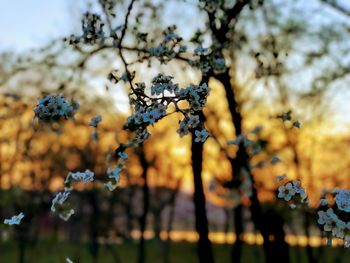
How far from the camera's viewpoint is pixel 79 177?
614 centimetres

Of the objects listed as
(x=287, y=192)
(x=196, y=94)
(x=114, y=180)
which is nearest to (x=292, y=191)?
(x=287, y=192)

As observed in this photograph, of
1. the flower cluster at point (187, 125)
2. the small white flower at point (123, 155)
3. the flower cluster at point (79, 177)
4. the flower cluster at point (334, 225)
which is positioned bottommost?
the flower cluster at point (334, 225)

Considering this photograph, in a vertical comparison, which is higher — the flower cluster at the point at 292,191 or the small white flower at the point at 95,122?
the small white flower at the point at 95,122

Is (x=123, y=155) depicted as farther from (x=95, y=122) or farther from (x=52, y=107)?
(x=52, y=107)

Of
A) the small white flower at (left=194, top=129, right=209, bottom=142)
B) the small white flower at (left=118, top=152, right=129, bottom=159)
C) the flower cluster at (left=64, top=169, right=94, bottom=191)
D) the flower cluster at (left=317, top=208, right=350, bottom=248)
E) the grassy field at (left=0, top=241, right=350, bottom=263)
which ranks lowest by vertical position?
the flower cluster at (left=317, top=208, right=350, bottom=248)

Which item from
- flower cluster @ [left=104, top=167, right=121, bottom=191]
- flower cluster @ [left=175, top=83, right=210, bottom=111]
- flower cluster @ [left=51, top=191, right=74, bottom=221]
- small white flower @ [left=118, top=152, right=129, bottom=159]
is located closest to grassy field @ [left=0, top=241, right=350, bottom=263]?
flower cluster @ [left=51, top=191, right=74, bottom=221]

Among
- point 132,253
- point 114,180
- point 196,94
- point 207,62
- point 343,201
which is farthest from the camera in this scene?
point 132,253

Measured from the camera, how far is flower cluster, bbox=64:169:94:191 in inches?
239

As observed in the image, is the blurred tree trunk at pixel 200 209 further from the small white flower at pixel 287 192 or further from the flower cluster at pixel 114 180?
the small white flower at pixel 287 192

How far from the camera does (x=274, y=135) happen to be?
28.7 metres

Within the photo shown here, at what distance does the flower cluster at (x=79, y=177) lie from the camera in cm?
606

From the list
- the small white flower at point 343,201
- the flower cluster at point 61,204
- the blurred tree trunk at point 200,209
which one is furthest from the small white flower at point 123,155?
the blurred tree trunk at point 200,209

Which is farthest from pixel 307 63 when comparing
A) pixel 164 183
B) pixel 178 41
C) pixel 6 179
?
pixel 164 183

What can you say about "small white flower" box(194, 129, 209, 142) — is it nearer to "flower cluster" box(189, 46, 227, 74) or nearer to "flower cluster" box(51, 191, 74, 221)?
"flower cluster" box(51, 191, 74, 221)
